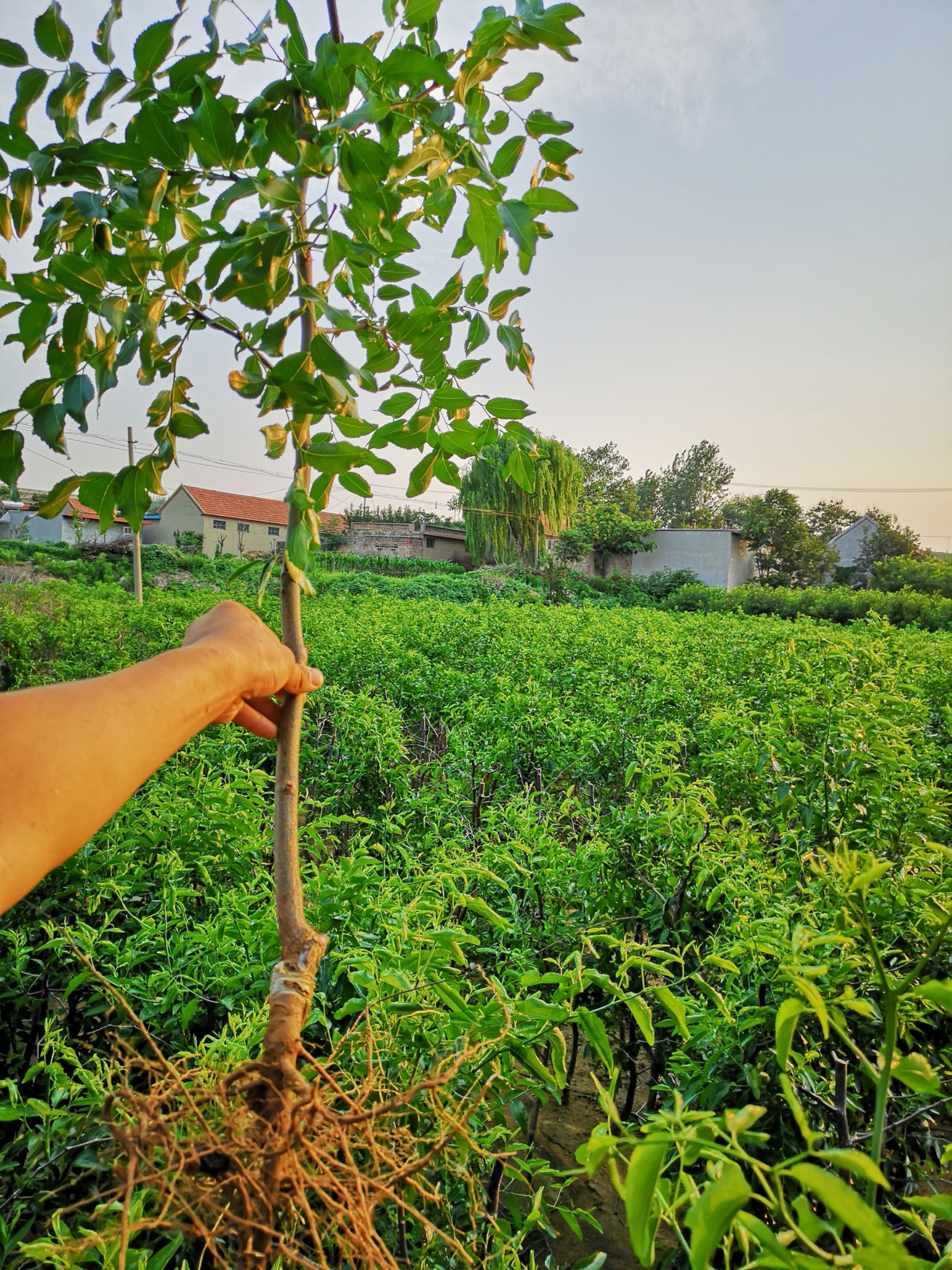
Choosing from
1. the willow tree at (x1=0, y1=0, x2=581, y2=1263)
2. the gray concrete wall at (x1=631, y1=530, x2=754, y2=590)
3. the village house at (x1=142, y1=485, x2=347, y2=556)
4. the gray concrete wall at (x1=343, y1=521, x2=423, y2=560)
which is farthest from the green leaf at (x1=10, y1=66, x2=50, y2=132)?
the village house at (x1=142, y1=485, x2=347, y2=556)

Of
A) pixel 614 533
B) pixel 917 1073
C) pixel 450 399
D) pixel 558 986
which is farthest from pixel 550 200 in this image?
pixel 614 533

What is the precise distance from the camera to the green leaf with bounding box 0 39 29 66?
1043 mm

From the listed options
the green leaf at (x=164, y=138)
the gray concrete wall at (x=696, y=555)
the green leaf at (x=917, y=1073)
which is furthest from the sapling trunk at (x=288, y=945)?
the gray concrete wall at (x=696, y=555)

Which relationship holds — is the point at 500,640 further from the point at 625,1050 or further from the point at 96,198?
the point at 96,198

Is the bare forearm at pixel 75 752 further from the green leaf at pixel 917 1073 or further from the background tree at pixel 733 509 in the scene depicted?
the background tree at pixel 733 509

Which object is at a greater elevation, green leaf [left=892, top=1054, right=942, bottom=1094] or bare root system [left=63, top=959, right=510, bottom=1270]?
green leaf [left=892, top=1054, right=942, bottom=1094]

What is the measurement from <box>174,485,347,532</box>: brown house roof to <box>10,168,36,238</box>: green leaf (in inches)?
1810

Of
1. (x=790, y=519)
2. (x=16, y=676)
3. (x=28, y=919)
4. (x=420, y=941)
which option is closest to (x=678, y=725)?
(x=420, y=941)

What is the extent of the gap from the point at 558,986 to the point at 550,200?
4.65 feet

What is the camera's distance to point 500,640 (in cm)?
785

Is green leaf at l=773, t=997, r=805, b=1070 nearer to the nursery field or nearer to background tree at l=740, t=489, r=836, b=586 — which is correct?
the nursery field

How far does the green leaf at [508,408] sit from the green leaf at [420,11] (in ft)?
1.74

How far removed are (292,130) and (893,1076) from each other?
124cm

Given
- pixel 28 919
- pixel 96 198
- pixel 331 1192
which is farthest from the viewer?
pixel 28 919
